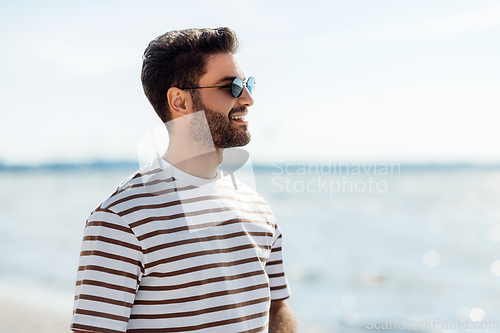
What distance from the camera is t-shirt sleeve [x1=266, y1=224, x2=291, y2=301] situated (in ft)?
6.49

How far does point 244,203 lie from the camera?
189 centimetres

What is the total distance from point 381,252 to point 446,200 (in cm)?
1396

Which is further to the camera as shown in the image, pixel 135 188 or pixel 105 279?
pixel 135 188

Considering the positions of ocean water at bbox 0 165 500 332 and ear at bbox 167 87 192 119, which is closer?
ear at bbox 167 87 192 119

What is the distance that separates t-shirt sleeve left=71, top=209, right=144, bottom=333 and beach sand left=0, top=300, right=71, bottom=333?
5.50 m

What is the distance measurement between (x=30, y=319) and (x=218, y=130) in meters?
6.23

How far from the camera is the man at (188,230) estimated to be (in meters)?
1.43

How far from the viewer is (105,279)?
141 centimetres

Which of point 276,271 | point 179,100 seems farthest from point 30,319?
point 179,100

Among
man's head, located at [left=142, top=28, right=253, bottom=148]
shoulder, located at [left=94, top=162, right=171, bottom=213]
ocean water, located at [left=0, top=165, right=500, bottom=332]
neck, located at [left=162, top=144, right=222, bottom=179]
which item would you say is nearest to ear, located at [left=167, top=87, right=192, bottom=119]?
man's head, located at [left=142, top=28, right=253, bottom=148]

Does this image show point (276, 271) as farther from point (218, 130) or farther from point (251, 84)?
point (251, 84)

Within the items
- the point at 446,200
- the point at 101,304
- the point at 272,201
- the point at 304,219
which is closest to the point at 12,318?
the point at 101,304

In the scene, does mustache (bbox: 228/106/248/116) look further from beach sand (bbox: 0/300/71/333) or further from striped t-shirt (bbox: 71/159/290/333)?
beach sand (bbox: 0/300/71/333)

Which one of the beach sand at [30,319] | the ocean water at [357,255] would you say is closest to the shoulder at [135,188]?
the ocean water at [357,255]
